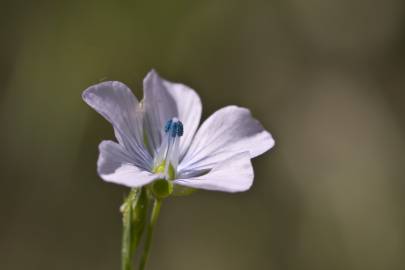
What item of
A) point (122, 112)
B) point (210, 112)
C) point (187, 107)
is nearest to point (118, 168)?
point (122, 112)

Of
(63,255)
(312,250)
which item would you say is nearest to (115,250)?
(63,255)

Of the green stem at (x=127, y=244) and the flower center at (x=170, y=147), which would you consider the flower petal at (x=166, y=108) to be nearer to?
the flower center at (x=170, y=147)

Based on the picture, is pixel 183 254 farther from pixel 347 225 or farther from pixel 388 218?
pixel 388 218

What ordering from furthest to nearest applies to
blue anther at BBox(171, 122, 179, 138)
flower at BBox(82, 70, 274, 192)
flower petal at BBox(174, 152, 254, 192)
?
blue anther at BBox(171, 122, 179, 138) → flower at BBox(82, 70, 274, 192) → flower petal at BBox(174, 152, 254, 192)

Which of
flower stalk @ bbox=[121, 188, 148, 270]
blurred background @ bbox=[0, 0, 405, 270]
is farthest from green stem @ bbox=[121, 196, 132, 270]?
blurred background @ bbox=[0, 0, 405, 270]

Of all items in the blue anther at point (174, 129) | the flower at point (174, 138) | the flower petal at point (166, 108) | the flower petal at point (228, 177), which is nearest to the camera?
the flower petal at point (228, 177)

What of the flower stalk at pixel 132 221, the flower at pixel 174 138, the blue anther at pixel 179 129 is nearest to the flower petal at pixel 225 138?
the flower at pixel 174 138

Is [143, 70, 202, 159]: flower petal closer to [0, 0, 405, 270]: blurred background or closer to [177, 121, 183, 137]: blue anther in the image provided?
[177, 121, 183, 137]: blue anther
